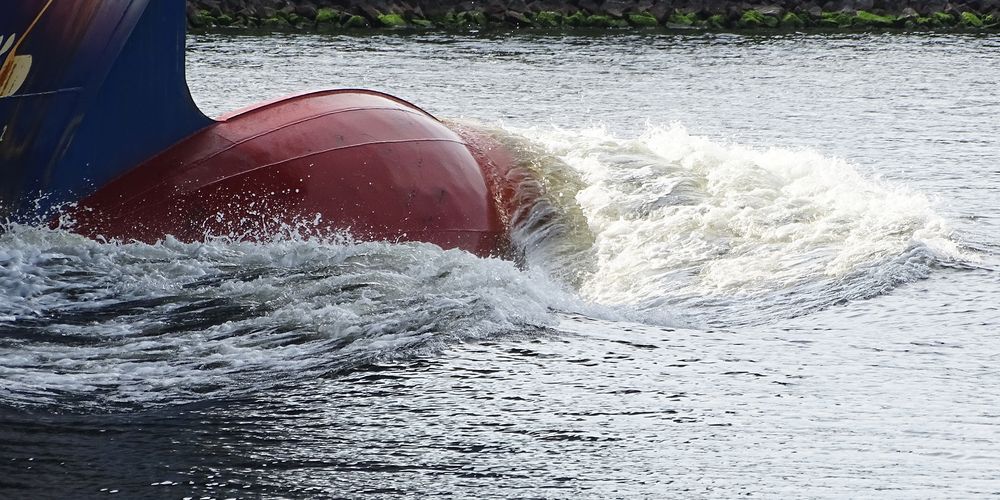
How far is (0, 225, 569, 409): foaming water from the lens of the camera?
254 inches

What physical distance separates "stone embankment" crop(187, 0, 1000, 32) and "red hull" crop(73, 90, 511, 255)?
28.2 metres

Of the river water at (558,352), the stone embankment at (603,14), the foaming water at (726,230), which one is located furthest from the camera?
the stone embankment at (603,14)

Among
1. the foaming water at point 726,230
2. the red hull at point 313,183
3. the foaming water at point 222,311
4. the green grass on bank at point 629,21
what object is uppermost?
the red hull at point 313,183

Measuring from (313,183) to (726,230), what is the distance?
3301 millimetres

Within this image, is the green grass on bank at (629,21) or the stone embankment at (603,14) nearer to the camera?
the green grass on bank at (629,21)

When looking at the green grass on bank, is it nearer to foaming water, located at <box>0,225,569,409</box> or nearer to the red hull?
the red hull

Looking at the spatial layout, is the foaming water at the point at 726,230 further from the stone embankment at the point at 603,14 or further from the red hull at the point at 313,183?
the stone embankment at the point at 603,14

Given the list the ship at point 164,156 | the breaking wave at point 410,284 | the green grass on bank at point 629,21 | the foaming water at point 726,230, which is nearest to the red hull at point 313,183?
the ship at point 164,156

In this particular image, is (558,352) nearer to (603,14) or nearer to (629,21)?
(629,21)

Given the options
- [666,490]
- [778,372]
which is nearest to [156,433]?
[666,490]

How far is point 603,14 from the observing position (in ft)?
129

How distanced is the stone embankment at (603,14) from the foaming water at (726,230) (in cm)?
2536

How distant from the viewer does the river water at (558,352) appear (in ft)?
18.1

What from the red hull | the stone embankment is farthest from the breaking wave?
the stone embankment
